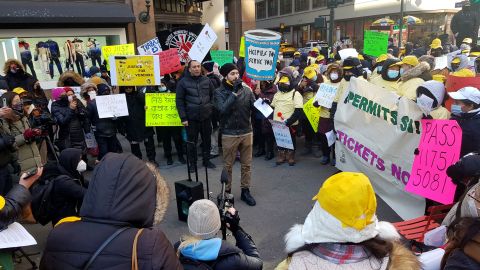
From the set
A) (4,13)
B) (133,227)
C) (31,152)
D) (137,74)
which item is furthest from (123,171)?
(4,13)

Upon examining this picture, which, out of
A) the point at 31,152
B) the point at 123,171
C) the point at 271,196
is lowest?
the point at 271,196

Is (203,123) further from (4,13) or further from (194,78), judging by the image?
(4,13)

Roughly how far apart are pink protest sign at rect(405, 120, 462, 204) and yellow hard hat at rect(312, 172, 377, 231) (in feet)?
8.02

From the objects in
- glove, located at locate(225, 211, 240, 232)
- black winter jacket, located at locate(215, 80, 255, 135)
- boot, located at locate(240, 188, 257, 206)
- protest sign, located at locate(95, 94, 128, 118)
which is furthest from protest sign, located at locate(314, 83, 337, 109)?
glove, located at locate(225, 211, 240, 232)

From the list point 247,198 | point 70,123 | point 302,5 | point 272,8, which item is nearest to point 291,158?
point 247,198

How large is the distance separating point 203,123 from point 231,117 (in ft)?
5.09

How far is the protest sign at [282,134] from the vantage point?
675 centimetres

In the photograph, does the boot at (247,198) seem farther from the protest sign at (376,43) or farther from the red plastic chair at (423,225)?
the protest sign at (376,43)

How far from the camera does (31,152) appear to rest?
508 centimetres

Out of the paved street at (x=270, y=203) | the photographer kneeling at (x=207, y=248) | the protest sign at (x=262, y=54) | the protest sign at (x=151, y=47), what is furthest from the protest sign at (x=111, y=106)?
the photographer kneeling at (x=207, y=248)

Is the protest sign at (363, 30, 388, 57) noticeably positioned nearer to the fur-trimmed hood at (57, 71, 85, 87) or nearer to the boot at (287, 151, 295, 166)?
the boot at (287, 151, 295, 166)

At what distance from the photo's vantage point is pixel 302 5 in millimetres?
47000

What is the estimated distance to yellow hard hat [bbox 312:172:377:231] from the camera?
155cm

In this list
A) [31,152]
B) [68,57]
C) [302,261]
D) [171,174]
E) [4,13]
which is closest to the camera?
[302,261]
